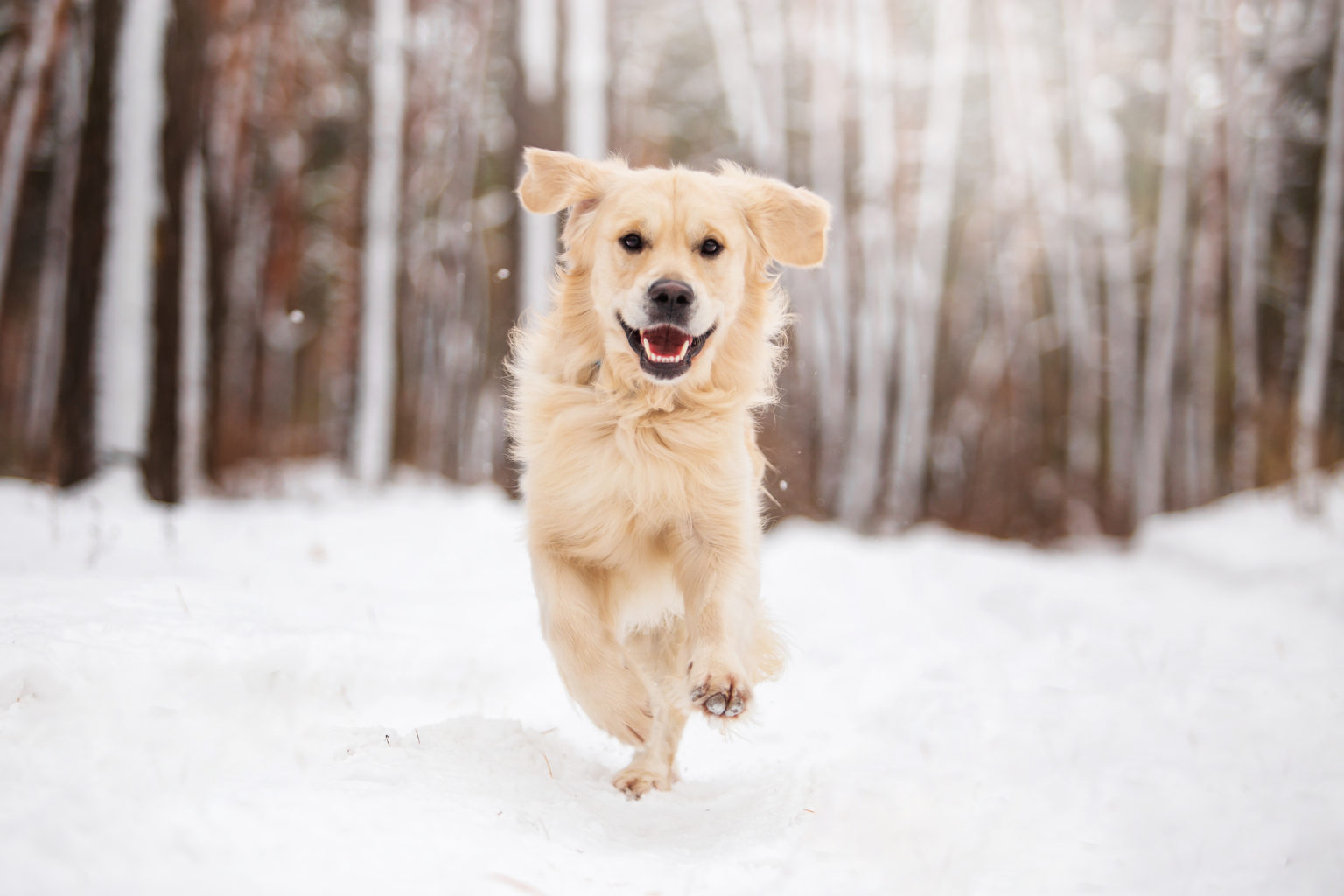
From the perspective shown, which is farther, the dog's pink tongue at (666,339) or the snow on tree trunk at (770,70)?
the snow on tree trunk at (770,70)

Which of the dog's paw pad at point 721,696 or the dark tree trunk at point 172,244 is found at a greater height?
the dark tree trunk at point 172,244

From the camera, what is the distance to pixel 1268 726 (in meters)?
3.11

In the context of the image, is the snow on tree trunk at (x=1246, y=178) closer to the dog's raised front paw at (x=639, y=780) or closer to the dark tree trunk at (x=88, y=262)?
the dog's raised front paw at (x=639, y=780)

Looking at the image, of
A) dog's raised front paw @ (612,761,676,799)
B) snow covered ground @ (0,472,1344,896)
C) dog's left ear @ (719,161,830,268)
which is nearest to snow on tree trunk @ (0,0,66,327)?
snow covered ground @ (0,472,1344,896)

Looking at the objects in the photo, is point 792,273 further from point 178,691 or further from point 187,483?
Answer: point 178,691

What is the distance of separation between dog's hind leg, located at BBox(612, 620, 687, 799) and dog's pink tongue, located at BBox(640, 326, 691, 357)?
3.48 feet

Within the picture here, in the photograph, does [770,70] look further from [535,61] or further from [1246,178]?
[1246,178]

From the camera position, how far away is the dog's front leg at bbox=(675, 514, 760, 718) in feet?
8.54

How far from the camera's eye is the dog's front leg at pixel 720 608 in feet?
8.54

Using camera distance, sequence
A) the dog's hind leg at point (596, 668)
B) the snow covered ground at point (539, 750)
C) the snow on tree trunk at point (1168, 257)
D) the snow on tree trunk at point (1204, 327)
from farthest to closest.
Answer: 1. the snow on tree trunk at point (1204, 327)
2. the snow on tree trunk at point (1168, 257)
3. the dog's hind leg at point (596, 668)
4. the snow covered ground at point (539, 750)

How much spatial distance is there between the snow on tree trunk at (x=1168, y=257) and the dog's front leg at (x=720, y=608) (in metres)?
13.7

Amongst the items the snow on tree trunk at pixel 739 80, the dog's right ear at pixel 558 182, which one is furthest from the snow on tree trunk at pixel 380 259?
the dog's right ear at pixel 558 182

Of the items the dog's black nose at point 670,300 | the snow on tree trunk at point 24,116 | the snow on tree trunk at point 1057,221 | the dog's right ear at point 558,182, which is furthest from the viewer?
the snow on tree trunk at point 1057,221

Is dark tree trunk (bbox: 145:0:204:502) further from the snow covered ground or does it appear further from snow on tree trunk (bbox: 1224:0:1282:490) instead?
snow on tree trunk (bbox: 1224:0:1282:490)
